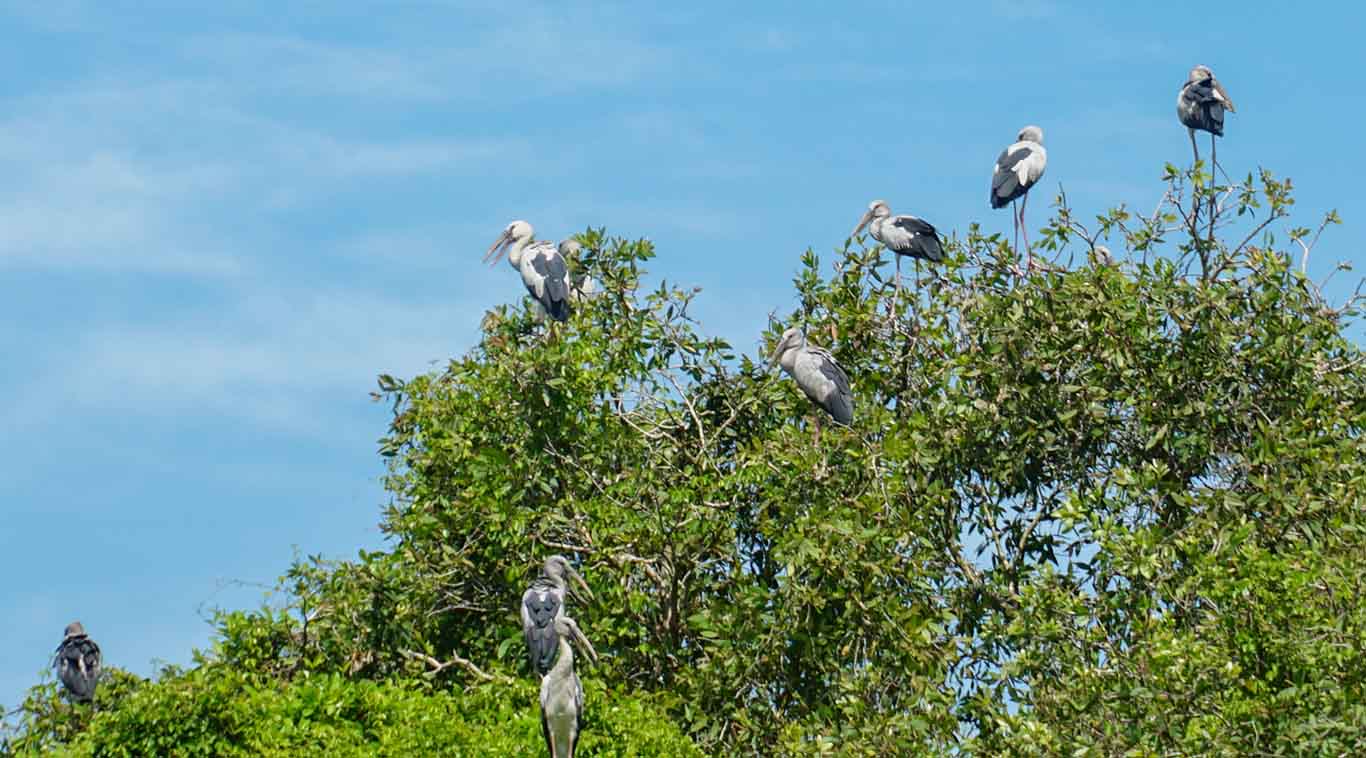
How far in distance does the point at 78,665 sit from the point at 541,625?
16.7 feet

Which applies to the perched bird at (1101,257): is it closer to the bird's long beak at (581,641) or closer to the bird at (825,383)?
the bird at (825,383)

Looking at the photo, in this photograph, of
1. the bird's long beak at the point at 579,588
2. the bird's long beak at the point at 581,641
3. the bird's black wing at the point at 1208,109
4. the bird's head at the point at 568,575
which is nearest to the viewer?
the bird's long beak at the point at 581,641

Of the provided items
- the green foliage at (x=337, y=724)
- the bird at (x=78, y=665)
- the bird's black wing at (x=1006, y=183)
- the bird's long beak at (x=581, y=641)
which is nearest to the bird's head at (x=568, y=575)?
the bird's long beak at (x=581, y=641)

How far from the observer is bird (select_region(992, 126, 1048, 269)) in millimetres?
21812

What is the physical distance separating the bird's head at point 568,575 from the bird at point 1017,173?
298 inches

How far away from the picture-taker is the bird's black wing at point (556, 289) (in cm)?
2042

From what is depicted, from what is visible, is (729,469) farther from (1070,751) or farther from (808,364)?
(1070,751)

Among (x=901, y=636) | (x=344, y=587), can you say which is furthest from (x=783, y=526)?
(x=344, y=587)

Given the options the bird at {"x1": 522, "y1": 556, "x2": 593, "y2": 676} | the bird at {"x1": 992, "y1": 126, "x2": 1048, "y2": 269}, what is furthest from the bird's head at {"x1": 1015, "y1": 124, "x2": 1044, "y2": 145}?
the bird at {"x1": 522, "y1": 556, "x2": 593, "y2": 676}

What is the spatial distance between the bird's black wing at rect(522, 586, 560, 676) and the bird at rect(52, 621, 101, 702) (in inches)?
177

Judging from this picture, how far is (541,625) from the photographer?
47.8ft

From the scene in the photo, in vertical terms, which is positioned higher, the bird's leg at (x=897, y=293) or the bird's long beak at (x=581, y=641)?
the bird's leg at (x=897, y=293)

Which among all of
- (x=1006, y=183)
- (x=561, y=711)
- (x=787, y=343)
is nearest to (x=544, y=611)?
(x=561, y=711)

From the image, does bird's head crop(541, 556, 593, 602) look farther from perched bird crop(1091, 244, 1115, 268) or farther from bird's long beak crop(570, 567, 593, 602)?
perched bird crop(1091, 244, 1115, 268)
